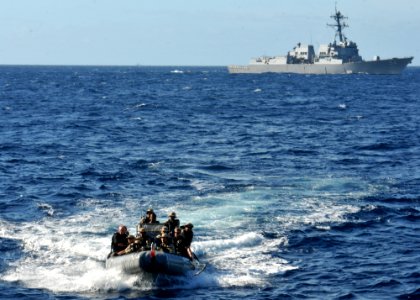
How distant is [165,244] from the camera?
2261 centimetres

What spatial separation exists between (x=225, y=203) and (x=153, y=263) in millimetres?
11940

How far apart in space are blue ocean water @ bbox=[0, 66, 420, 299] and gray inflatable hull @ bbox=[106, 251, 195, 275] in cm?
34

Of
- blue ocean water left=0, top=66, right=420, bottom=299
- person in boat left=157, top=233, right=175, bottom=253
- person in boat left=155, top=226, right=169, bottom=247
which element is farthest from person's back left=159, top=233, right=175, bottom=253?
blue ocean water left=0, top=66, right=420, bottom=299

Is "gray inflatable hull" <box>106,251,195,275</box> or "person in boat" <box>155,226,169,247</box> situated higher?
"person in boat" <box>155,226,169,247</box>

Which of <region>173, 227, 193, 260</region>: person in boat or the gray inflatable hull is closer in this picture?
the gray inflatable hull

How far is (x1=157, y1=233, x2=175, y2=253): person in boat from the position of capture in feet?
73.5

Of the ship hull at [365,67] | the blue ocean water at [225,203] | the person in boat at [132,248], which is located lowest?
the blue ocean water at [225,203]

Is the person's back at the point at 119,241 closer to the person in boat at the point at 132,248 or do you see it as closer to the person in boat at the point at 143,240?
the person in boat at the point at 132,248

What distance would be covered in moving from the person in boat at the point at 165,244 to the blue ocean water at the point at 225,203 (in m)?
1.22

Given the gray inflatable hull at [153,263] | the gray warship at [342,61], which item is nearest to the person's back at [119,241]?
the gray inflatable hull at [153,263]

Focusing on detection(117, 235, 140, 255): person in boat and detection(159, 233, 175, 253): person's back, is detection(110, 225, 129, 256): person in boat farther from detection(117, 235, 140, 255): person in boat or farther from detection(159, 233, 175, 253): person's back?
detection(159, 233, 175, 253): person's back

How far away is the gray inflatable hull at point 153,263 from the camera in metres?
21.0

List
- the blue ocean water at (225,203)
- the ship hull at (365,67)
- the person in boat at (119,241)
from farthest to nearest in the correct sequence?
the ship hull at (365,67)
the person in boat at (119,241)
the blue ocean water at (225,203)

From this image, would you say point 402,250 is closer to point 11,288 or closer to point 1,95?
point 11,288
